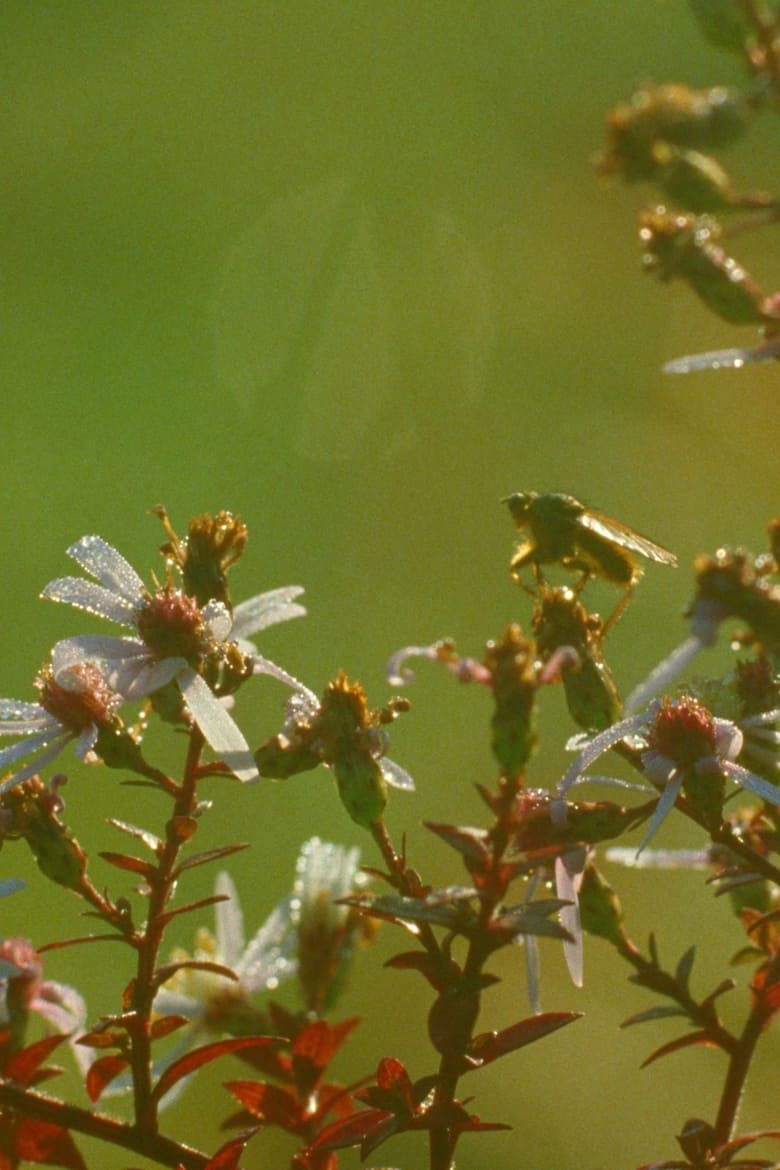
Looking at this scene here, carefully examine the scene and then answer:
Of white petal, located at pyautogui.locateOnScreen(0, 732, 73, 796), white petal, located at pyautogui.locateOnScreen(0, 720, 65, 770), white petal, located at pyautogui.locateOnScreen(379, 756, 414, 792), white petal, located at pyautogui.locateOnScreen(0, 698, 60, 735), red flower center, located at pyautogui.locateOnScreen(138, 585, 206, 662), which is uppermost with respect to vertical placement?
red flower center, located at pyautogui.locateOnScreen(138, 585, 206, 662)

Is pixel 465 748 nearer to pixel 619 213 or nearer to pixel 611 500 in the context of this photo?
pixel 611 500

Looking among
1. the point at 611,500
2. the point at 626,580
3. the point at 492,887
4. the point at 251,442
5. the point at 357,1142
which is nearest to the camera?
the point at 492,887

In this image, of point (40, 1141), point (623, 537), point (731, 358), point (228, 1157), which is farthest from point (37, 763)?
point (731, 358)

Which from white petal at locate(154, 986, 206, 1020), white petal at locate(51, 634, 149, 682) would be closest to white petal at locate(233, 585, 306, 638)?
white petal at locate(51, 634, 149, 682)

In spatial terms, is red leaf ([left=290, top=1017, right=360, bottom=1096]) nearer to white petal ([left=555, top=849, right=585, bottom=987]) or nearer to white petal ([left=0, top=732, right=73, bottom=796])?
white petal ([left=555, top=849, right=585, bottom=987])

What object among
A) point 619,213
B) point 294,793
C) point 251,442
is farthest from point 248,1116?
point 619,213

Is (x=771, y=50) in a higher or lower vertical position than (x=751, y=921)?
Result: higher

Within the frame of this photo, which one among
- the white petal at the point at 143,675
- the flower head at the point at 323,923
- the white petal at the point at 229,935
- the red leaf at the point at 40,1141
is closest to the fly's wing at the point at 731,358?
the white petal at the point at 143,675
